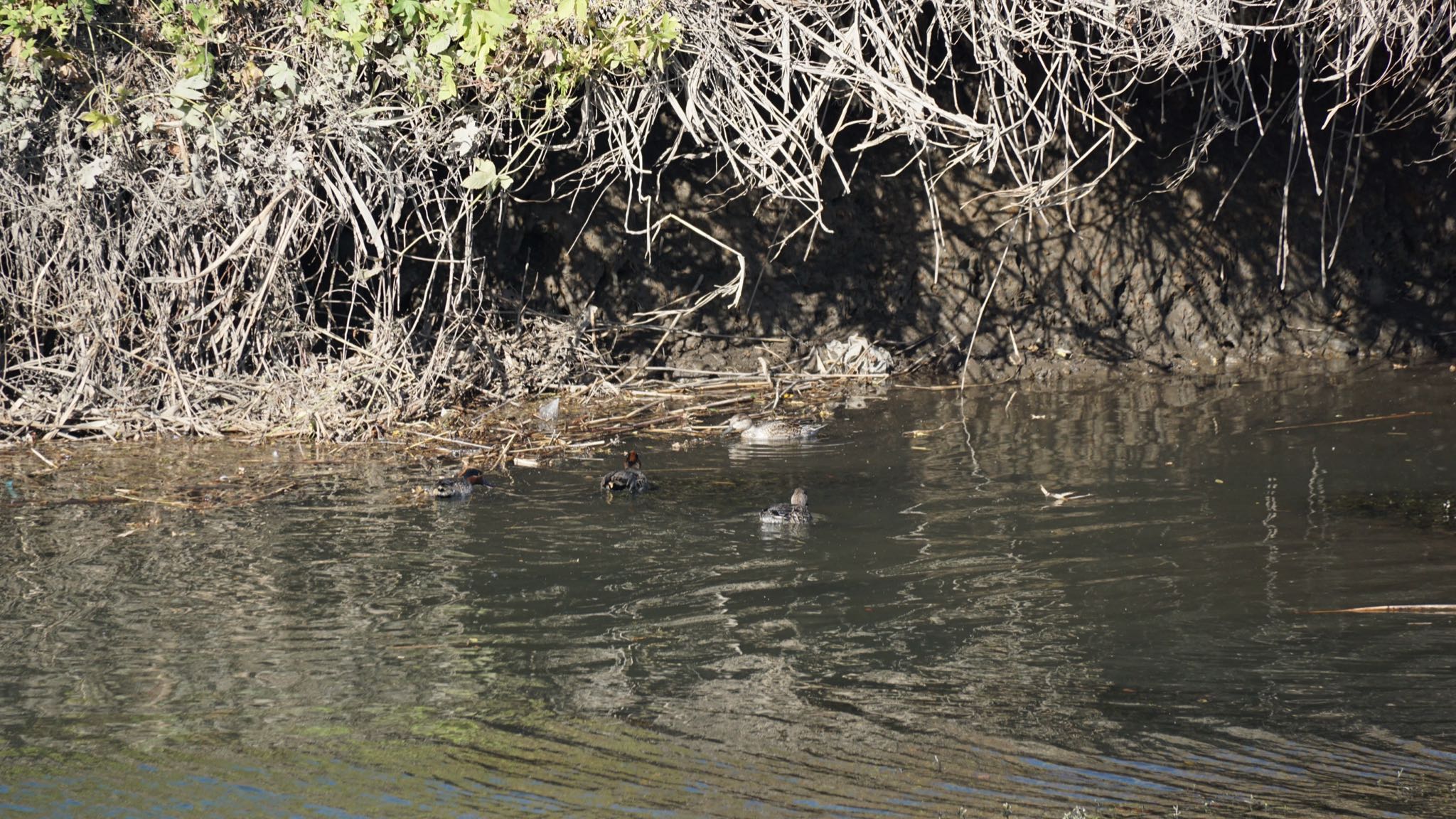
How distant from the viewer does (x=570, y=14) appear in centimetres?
900

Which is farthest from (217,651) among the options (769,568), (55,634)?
(769,568)

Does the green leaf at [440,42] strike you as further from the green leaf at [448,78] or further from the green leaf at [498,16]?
the green leaf at [498,16]

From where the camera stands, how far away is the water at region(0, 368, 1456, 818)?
15.2 feet

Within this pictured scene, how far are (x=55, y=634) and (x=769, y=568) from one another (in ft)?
10.5

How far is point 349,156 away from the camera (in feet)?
33.0

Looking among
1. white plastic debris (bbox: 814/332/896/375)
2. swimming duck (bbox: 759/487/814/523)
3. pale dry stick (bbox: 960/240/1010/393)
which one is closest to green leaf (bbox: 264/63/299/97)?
swimming duck (bbox: 759/487/814/523)

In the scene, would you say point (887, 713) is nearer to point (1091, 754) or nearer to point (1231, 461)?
point (1091, 754)

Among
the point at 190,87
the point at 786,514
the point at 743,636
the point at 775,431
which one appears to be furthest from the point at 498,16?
the point at 743,636

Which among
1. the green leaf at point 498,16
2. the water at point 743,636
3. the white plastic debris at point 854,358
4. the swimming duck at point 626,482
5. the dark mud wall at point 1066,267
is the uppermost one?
the green leaf at point 498,16

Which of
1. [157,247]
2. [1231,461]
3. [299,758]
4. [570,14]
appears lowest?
[299,758]

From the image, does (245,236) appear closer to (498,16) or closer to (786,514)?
(498,16)

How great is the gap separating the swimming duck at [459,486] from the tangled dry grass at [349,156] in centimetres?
177

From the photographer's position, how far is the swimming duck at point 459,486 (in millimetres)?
8328

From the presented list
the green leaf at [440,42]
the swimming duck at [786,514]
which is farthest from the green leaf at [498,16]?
the swimming duck at [786,514]
